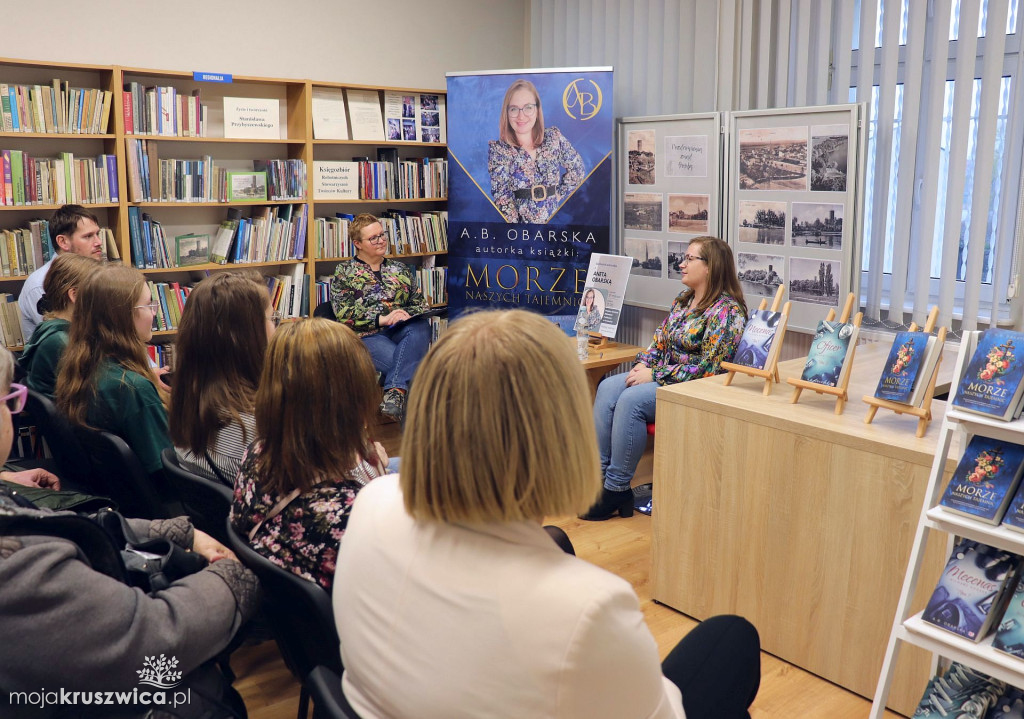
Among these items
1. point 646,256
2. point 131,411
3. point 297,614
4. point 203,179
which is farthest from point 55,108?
point 297,614

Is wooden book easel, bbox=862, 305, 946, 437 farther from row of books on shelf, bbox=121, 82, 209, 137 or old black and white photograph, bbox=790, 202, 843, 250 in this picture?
row of books on shelf, bbox=121, 82, 209, 137

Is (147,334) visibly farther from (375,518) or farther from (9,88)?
(9,88)

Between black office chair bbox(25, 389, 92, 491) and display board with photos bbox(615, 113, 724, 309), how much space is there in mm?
3259

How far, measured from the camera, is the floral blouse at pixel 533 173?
16.3 ft

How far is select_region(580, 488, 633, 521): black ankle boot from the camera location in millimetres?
3842

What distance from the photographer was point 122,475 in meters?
2.40

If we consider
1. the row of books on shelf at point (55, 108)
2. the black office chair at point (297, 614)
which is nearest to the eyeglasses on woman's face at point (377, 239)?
the row of books on shelf at point (55, 108)

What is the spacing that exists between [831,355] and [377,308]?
2.88 m

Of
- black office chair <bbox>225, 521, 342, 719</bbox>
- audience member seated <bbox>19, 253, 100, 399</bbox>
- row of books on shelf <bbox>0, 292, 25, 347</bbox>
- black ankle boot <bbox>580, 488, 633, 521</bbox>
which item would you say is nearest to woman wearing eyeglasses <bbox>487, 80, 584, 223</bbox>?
black ankle boot <bbox>580, 488, 633, 521</bbox>

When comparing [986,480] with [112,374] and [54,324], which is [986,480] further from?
[54,324]

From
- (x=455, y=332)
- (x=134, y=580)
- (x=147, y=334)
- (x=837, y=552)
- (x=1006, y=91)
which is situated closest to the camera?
(x=455, y=332)

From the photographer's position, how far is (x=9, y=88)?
3.94m

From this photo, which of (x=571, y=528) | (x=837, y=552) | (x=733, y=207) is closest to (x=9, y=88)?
(x=571, y=528)

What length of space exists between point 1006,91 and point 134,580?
3.72 m
